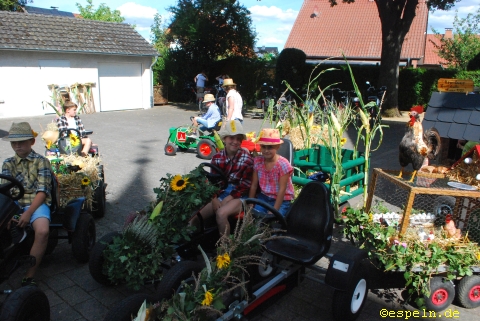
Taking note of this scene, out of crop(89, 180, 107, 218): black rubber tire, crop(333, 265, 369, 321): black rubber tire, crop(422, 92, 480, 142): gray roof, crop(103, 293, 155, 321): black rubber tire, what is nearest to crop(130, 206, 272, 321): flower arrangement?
crop(103, 293, 155, 321): black rubber tire

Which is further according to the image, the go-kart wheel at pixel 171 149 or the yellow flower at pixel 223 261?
the go-kart wheel at pixel 171 149

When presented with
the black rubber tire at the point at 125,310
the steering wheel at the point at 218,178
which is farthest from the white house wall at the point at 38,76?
the black rubber tire at the point at 125,310

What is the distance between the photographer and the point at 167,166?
27.8 ft

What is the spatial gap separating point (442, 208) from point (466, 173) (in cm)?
69

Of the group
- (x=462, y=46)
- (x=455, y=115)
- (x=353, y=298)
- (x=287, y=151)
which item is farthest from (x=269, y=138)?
(x=462, y=46)

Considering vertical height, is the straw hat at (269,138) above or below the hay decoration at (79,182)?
above

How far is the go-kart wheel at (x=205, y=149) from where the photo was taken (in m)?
8.96

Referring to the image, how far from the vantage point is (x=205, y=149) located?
9.04m

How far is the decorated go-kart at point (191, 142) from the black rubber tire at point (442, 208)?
5.29 m

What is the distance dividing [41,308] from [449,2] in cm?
1636

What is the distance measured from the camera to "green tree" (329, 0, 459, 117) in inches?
590

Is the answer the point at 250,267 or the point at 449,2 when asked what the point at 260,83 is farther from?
the point at 250,267

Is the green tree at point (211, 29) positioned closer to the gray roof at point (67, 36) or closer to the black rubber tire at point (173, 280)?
the gray roof at point (67, 36)

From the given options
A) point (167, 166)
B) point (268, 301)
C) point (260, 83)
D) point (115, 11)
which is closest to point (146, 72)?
point (260, 83)
